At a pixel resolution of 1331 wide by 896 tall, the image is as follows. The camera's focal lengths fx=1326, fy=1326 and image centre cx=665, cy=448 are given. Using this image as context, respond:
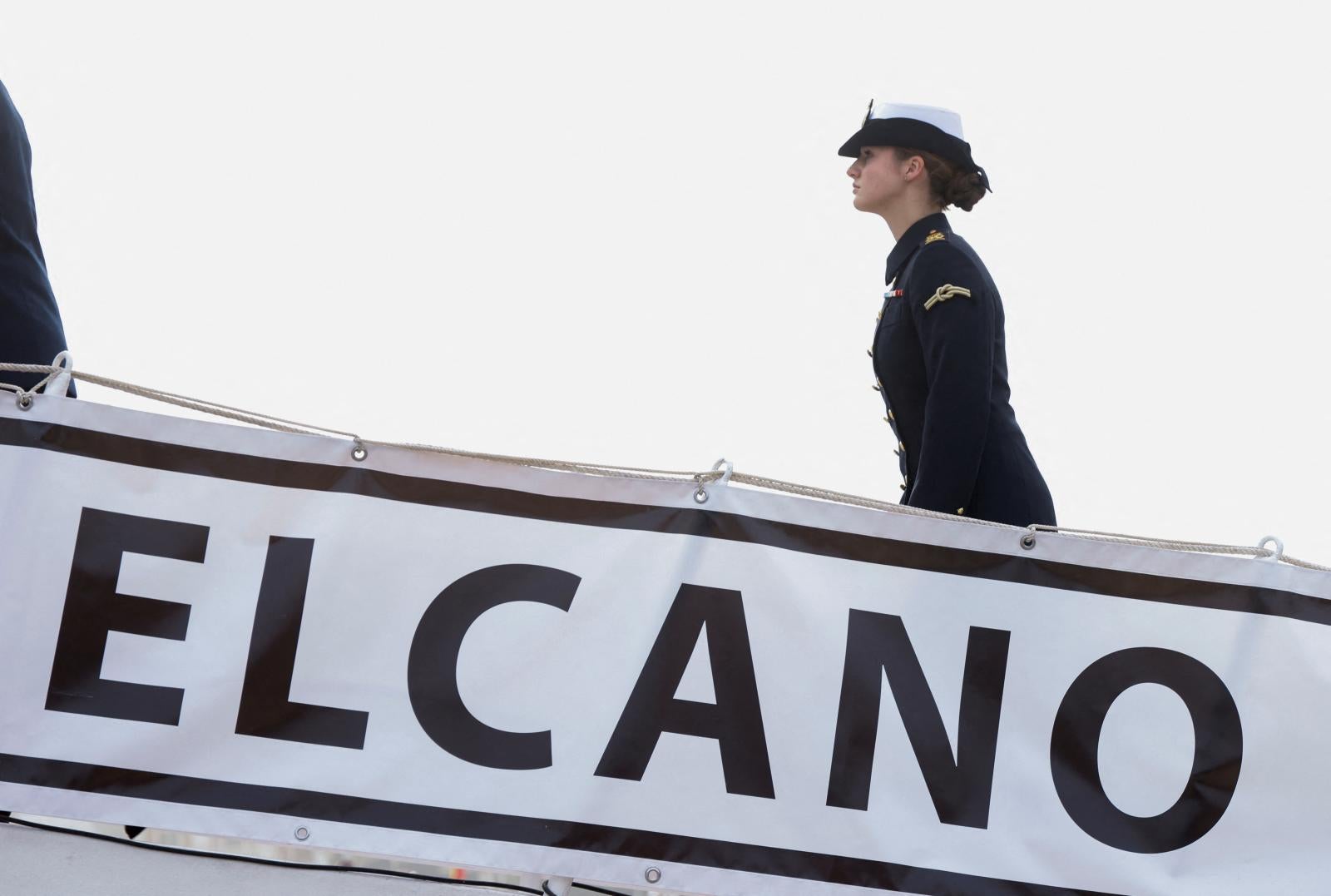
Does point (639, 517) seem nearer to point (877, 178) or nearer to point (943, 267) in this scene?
point (943, 267)

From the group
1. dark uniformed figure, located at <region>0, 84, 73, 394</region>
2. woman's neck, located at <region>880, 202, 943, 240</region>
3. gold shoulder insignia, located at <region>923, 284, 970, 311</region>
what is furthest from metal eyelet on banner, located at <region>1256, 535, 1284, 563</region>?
dark uniformed figure, located at <region>0, 84, 73, 394</region>

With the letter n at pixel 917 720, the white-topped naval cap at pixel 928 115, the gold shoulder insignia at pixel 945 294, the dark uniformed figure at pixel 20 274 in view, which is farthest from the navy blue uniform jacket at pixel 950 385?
the dark uniformed figure at pixel 20 274

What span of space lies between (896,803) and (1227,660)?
0.63 metres

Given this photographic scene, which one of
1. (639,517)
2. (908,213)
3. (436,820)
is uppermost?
(908,213)

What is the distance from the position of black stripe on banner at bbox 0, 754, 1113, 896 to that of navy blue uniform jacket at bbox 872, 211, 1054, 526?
0.75 metres

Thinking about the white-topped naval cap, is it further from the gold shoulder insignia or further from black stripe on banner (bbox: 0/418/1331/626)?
black stripe on banner (bbox: 0/418/1331/626)

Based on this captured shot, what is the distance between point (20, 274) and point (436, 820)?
4.45 feet

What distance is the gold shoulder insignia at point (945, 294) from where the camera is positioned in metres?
2.62

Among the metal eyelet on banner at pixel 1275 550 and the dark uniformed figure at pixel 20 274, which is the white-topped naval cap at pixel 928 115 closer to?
the metal eyelet on banner at pixel 1275 550

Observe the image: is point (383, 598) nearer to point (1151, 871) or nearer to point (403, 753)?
point (403, 753)

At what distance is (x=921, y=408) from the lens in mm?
2732

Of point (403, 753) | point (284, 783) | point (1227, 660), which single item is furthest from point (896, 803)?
point (284, 783)

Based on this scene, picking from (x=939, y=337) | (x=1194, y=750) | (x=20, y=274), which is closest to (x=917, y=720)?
(x=1194, y=750)

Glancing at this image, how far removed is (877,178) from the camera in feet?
9.44
